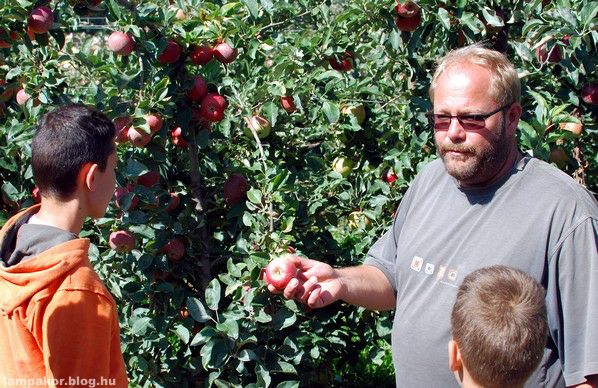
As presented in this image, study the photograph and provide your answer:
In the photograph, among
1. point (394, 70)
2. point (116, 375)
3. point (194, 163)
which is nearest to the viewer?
point (116, 375)

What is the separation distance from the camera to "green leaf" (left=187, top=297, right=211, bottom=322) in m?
2.68

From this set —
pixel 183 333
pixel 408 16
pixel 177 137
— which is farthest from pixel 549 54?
pixel 183 333

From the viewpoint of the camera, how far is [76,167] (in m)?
1.82

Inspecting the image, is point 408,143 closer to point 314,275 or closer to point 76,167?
point 314,275

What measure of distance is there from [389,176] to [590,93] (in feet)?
2.48

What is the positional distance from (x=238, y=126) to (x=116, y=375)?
4.99 feet

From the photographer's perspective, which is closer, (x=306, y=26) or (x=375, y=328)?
(x=375, y=328)

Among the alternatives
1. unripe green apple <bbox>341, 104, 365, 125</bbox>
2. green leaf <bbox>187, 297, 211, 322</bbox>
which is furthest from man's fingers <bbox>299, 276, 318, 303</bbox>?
unripe green apple <bbox>341, 104, 365, 125</bbox>

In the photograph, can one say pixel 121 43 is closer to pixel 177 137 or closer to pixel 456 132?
pixel 177 137

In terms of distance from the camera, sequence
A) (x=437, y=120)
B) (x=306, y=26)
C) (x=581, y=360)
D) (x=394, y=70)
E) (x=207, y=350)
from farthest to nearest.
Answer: (x=306, y=26)
(x=394, y=70)
(x=207, y=350)
(x=437, y=120)
(x=581, y=360)

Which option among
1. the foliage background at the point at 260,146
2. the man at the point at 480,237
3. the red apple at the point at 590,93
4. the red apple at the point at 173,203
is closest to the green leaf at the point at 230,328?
the foliage background at the point at 260,146

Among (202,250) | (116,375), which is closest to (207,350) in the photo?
(202,250)

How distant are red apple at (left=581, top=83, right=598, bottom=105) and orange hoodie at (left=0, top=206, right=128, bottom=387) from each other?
1942mm

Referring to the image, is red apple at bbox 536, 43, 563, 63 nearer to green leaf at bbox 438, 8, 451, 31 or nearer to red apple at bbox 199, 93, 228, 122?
green leaf at bbox 438, 8, 451, 31
